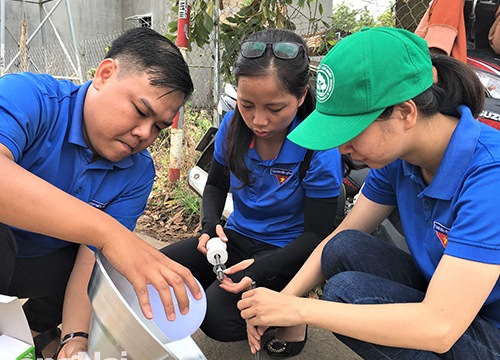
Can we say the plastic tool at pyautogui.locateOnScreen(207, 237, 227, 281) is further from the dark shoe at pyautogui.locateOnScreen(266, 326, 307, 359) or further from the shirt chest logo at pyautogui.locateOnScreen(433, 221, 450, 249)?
the shirt chest logo at pyautogui.locateOnScreen(433, 221, 450, 249)

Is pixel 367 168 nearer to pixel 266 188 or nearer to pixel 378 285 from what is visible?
pixel 266 188

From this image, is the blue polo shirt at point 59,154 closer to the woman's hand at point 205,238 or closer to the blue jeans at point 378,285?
the woman's hand at point 205,238

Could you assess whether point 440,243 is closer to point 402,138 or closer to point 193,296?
point 402,138

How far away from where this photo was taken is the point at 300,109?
1840 mm

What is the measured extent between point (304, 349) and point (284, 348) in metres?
0.14

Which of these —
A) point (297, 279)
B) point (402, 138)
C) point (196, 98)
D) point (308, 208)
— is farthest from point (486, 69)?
point (196, 98)

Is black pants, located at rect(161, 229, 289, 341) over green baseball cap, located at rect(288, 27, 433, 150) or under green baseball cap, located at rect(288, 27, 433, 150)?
under

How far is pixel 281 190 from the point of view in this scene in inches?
73.0

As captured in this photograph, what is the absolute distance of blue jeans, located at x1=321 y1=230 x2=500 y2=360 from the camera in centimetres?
117

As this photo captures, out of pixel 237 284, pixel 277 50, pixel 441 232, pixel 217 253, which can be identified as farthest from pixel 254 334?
pixel 277 50

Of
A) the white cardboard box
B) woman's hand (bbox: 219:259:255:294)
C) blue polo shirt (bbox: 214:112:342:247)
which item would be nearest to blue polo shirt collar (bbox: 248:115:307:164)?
blue polo shirt (bbox: 214:112:342:247)

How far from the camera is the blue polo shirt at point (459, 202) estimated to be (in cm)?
101

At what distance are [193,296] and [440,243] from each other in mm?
716

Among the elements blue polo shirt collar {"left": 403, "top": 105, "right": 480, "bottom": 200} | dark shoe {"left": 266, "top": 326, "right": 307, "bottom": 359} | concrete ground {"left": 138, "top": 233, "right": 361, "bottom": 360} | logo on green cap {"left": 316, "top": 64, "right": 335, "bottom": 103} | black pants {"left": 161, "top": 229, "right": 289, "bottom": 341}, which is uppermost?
logo on green cap {"left": 316, "top": 64, "right": 335, "bottom": 103}
